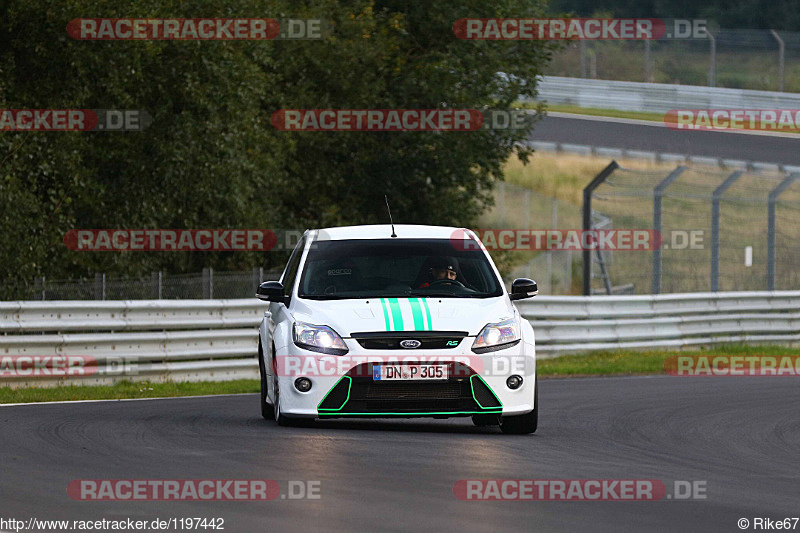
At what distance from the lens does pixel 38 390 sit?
15.9 meters

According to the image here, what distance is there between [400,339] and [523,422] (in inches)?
47.8

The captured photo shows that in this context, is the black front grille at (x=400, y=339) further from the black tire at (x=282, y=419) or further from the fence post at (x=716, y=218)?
the fence post at (x=716, y=218)

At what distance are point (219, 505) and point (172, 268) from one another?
63.0ft

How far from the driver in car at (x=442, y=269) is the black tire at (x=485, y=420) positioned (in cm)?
109

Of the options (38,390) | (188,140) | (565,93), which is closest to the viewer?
(38,390)

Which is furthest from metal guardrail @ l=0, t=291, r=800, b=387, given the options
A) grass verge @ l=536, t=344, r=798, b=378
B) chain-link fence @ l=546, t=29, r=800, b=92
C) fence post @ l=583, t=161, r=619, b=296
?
chain-link fence @ l=546, t=29, r=800, b=92

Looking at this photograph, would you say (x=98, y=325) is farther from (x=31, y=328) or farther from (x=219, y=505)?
(x=219, y=505)

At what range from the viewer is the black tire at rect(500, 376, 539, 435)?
10.9 m

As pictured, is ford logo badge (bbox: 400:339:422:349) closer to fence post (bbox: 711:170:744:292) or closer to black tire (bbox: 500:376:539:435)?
black tire (bbox: 500:376:539:435)

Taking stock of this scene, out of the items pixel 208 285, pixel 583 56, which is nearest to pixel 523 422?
pixel 208 285

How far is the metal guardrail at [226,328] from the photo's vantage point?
16.4 m

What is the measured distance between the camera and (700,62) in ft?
145

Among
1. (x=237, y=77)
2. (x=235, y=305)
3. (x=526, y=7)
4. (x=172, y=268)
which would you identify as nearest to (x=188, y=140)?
(x=237, y=77)

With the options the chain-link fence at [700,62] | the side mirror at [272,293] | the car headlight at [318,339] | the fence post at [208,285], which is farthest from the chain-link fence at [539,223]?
the car headlight at [318,339]
